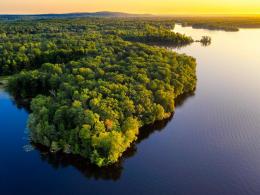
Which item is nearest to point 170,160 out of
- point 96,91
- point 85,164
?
point 85,164

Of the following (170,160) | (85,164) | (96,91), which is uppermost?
(96,91)

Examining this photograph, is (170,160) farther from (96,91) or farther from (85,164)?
(96,91)

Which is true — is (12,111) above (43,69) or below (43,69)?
below

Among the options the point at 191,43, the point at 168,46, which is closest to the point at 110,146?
the point at 168,46

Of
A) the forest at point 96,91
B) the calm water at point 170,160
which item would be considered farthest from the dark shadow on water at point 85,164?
the forest at point 96,91

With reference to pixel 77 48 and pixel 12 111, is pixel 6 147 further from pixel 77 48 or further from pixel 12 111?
pixel 77 48

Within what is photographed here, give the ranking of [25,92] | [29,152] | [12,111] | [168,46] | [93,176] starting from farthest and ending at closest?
[168,46]
[25,92]
[12,111]
[29,152]
[93,176]
